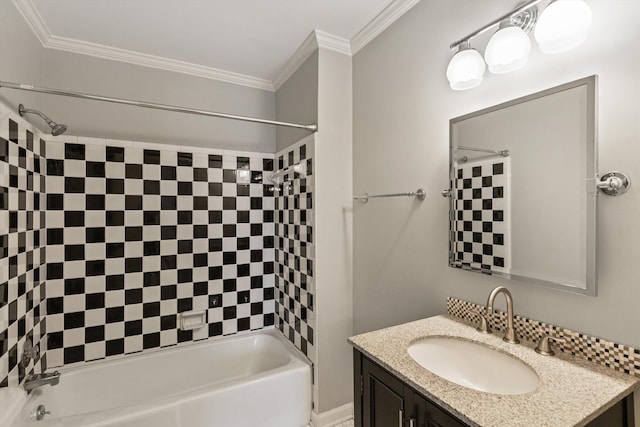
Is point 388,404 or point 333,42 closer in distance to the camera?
point 388,404

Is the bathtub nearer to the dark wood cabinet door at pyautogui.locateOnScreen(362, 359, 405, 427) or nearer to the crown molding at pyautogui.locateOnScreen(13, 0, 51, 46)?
the dark wood cabinet door at pyautogui.locateOnScreen(362, 359, 405, 427)

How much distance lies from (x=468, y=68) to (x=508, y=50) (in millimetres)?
161

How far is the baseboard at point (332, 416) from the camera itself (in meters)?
1.92

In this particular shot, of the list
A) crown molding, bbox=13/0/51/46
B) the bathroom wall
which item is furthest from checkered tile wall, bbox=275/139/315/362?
crown molding, bbox=13/0/51/46

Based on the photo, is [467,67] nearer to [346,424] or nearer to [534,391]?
[534,391]

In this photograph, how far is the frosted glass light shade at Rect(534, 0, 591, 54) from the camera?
894mm

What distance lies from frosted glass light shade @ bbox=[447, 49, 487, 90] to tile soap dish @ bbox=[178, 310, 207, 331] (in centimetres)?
225

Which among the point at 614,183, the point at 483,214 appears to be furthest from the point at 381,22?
the point at 614,183

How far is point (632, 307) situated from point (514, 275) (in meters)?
0.32

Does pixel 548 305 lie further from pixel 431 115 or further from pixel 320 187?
pixel 320 187

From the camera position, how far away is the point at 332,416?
1968 millimetres

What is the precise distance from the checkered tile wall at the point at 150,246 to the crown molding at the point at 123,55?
24.7 inches

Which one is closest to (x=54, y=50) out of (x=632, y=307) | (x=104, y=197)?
(x=104, y=197)

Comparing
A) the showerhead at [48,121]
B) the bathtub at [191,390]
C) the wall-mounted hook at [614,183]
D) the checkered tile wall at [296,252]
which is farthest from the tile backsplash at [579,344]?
the showerhead at [48,121]
